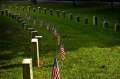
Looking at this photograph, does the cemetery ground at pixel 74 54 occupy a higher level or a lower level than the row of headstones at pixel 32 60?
lower

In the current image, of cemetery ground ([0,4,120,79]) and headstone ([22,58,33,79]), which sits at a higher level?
headstone ([22,58,33,79])

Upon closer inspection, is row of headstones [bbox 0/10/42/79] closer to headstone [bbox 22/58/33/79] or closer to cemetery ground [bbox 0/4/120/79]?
headstone [bbox 22/58/33/79]

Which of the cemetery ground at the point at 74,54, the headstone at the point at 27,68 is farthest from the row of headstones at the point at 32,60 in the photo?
the cemetery ground at the point at 74,54

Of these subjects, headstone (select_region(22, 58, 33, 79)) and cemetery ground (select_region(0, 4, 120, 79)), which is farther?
cemetery ground (select_region(0, 4, 120, 79))

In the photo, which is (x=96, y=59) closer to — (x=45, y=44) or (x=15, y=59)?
(x=15, y=59)

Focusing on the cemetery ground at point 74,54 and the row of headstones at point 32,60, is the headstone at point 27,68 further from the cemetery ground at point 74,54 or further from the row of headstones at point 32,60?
the cemetery ground at point 74,54

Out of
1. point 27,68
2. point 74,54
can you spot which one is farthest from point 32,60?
point 27,68

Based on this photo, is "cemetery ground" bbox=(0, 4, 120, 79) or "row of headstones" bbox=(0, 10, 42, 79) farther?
"cemetery ground" bbox=(0, 4, 120, 79)

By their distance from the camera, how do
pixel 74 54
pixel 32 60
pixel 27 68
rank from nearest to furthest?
pixel 27 68 → pixel 32 60 → pixel 74 54

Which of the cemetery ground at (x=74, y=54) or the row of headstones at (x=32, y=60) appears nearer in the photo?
the row of headstones at (x=32, y=60)

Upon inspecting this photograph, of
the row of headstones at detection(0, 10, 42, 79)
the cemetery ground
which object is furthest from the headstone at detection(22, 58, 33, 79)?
the cemetery ground

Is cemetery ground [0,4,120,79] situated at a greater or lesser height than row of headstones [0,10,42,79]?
lesser

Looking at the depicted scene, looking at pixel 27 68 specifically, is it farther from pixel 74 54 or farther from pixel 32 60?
pixel 74 54

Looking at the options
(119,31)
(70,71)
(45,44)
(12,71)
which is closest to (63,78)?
(70,71)
